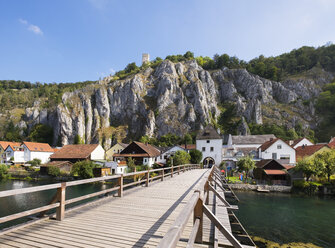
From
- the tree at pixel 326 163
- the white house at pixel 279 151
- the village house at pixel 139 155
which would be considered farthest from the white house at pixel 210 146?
the tree at pixel 326 163

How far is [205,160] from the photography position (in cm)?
5200

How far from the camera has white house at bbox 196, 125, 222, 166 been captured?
5059 cm

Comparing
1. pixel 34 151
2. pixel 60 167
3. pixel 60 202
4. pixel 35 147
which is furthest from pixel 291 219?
pixel 35 147

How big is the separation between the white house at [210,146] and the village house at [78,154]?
2919cm

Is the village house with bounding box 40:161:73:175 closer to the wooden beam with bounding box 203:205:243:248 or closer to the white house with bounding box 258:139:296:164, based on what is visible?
the white house with bounding box 258:139:296:164

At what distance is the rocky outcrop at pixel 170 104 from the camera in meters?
87.6

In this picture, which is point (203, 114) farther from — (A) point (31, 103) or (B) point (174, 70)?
(A) point (31, 103)

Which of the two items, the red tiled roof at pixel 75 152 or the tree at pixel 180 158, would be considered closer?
the tree at pixel 180 158

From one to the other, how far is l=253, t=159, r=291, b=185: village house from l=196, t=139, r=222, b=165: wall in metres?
12.7

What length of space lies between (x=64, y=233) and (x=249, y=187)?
113 feet

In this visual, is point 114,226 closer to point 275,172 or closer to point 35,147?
point 275,172

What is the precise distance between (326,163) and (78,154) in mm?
54476

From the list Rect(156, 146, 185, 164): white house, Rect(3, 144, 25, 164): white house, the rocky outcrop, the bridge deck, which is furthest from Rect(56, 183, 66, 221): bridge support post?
the rocky outcrop

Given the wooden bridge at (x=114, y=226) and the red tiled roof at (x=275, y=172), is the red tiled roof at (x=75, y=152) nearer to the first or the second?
the red tiled roof at (x=275, y=172)
